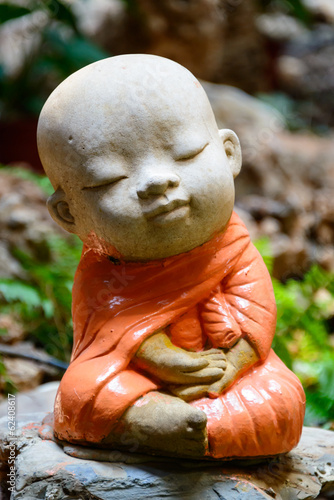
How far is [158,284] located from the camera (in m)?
1.91

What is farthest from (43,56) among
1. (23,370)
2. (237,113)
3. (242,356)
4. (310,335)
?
(242,356)

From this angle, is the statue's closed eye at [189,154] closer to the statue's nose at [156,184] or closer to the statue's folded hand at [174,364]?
the statue's nose at [156,184]

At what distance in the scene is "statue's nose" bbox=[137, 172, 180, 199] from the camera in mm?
1715

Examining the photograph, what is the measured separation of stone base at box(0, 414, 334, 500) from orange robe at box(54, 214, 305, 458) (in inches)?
3.2

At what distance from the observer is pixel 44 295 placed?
3748mm

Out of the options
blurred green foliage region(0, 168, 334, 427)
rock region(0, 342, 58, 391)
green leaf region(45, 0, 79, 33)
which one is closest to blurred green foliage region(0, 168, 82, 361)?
blurred green foliage region(0, 168, 334, 427)

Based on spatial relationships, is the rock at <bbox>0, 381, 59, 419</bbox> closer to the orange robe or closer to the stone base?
the stone base

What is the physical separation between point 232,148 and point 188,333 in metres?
0.63

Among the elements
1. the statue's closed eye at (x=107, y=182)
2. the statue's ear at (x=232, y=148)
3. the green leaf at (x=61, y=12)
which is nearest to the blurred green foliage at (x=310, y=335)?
the statue's ear at (x=232, y=148)

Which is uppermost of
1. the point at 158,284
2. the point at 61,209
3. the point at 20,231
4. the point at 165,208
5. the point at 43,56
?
the point at 165,208

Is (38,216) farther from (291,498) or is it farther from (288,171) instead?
(291,498)

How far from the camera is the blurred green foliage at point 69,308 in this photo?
351cm

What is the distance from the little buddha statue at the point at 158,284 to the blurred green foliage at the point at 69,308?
60.9 inches

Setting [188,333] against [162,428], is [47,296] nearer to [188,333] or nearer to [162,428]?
[188,333]
